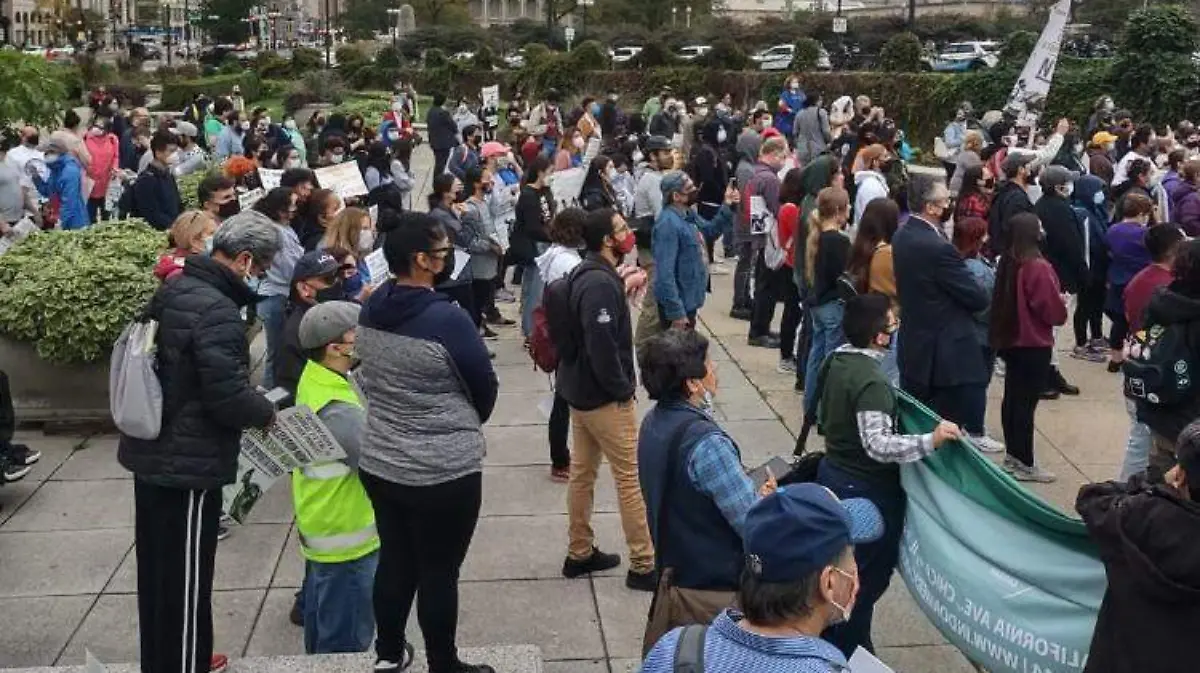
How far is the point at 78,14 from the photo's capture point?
246 ft

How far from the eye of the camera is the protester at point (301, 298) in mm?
5859

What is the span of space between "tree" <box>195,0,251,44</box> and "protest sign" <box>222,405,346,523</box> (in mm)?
75092

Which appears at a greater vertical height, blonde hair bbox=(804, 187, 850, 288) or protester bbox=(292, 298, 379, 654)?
blonde hair bbox=(804, 187, 850, 288)

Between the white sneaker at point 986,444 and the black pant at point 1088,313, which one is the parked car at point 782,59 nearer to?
the black pant at point 1088,313

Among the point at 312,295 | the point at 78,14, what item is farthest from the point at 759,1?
the point at 312,295

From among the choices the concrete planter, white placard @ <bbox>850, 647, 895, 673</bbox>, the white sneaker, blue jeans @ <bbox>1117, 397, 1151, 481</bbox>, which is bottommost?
the white sneaker

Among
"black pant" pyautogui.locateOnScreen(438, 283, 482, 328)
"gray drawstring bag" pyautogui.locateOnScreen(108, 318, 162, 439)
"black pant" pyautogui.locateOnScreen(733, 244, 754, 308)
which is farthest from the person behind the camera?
"black pant" pyautogui.locateOnScreen(733, 244, 754, 308)

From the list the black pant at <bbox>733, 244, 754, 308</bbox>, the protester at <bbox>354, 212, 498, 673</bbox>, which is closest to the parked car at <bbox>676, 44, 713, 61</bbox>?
the black pant at <bbox>733, 244, 754, 308</bbox>

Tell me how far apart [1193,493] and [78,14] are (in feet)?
266

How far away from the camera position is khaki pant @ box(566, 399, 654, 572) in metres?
Answer: 6.10

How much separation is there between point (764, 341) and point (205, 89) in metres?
33.2

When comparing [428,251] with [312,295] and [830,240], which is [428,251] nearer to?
[312,295]

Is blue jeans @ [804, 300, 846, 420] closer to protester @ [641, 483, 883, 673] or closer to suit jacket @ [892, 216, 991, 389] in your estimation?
suit jacket @ [892, 216, 991, 389]

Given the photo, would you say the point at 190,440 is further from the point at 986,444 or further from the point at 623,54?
the point at 623,54
